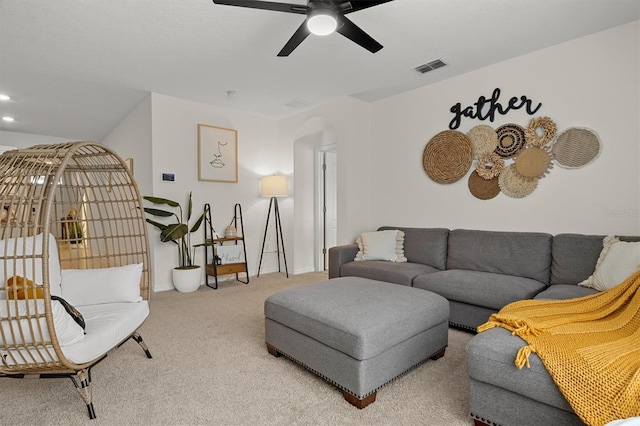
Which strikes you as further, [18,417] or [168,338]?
[168,338]

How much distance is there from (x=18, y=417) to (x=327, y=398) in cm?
156

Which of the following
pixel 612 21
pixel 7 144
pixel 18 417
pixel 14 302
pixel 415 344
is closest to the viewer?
pixel 14 302

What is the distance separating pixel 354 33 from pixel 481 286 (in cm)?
212

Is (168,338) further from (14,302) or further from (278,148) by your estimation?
(278,148)

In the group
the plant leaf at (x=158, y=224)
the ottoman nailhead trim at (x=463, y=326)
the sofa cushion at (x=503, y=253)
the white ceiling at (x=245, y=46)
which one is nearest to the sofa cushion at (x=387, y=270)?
the sofa cushion at (x=503, y=253)

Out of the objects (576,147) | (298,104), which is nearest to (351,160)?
(298,104)

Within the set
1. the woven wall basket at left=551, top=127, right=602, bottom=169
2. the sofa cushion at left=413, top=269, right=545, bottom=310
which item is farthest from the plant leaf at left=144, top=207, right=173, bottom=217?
the woven wall basket at left=551, top=127, right=602, bottom=169

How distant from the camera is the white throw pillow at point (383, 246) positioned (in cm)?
373

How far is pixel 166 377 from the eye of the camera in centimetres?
205

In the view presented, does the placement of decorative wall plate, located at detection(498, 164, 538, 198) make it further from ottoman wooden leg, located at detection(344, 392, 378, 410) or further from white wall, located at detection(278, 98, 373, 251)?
ottoman wooden leg, located at detection(344, 392, 378, 410)

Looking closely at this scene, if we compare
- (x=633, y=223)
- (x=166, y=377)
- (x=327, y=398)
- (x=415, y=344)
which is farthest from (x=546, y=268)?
(x=166, y=377)

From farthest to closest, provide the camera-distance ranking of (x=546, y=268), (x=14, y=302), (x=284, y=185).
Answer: (x=284, y=185) → (x=546, y=268) → (x=14, y=302)

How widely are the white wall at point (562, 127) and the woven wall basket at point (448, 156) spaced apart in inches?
3.3

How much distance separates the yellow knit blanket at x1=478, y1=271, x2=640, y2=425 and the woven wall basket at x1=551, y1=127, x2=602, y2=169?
52.2 inches
